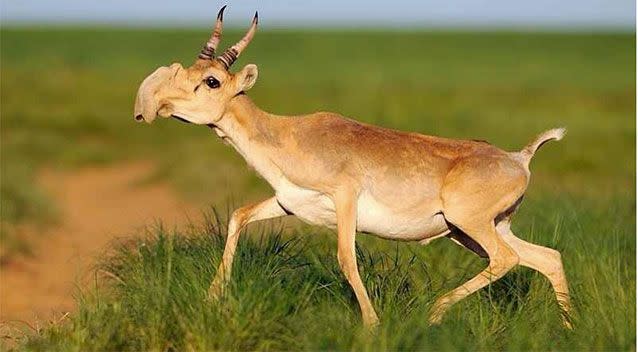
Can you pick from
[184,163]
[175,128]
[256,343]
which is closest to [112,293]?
[256,343]

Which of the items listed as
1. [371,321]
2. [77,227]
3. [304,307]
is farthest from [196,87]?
[77,227]

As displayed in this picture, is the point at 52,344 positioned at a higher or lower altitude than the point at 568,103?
lower

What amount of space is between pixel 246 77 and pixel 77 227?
8.22 meters

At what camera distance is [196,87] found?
24.5ft

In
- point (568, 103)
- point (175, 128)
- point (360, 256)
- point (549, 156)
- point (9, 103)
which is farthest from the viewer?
point (568, 103)

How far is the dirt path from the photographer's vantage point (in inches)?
426

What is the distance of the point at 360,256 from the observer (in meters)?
8.09

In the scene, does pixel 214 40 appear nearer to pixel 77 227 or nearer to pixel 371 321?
pixel 371 321

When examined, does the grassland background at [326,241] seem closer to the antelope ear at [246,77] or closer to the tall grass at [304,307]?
the tall grass at [304,307]

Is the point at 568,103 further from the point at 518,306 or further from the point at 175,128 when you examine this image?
the point at 518,306

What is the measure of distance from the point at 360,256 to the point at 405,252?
107 cm

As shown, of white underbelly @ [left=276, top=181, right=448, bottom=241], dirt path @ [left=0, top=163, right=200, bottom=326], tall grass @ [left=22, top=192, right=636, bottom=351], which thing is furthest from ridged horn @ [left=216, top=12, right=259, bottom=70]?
dirt path @ [left=0, top=163, right=200, bottom=326]

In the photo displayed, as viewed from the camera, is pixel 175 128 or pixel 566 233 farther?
pixel 175 128

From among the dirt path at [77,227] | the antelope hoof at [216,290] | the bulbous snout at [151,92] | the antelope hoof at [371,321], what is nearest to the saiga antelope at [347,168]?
the bulbous snout at [151,92]
